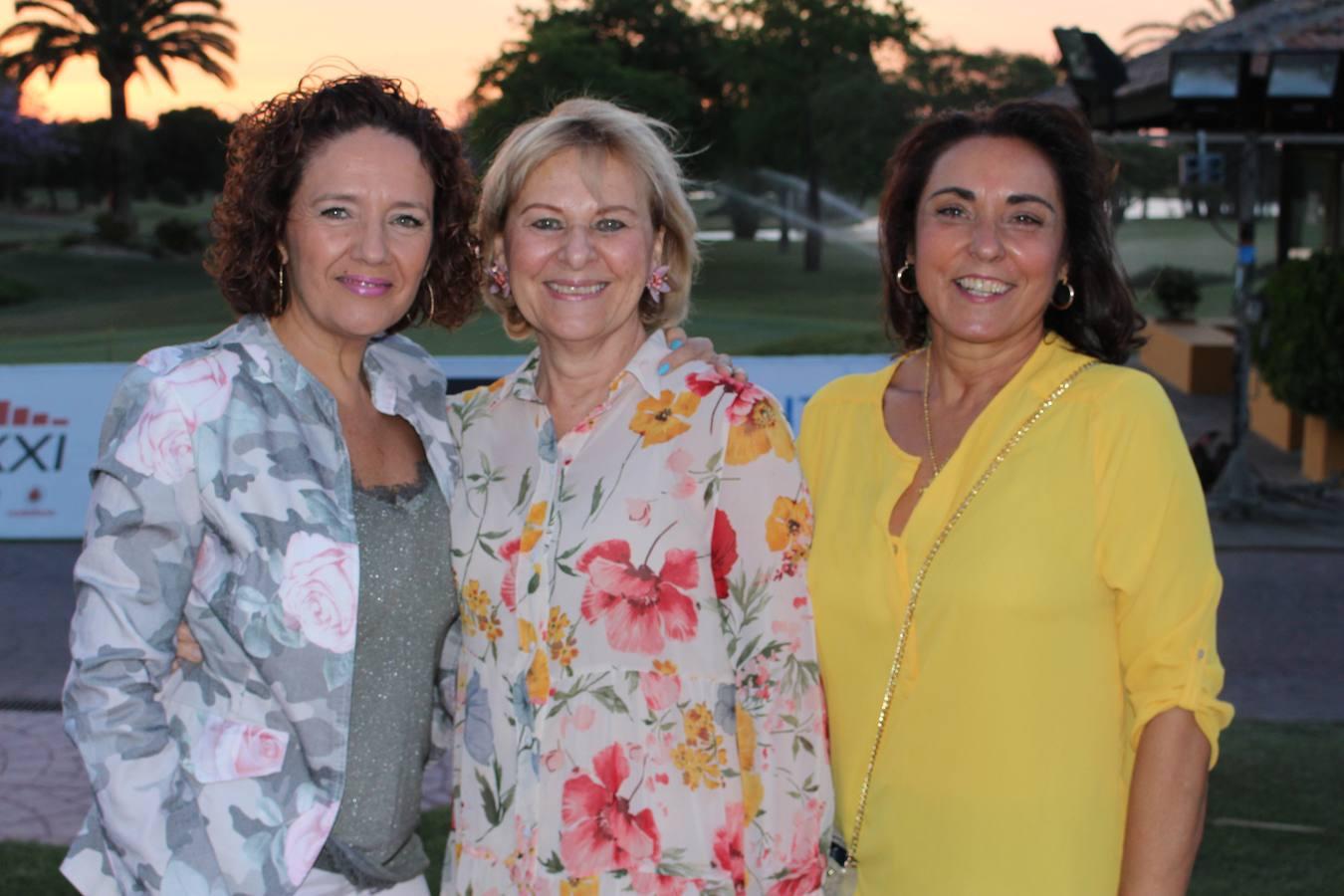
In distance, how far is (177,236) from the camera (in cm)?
1333

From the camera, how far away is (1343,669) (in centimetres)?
666

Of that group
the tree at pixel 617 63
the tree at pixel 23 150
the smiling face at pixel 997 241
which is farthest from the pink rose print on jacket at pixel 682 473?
the tree at pixel 617 63

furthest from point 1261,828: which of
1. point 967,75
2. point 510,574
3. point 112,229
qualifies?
point 112,229

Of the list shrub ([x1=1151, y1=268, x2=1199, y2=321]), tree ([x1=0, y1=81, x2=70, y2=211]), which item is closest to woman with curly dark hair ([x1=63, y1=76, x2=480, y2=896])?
tree ([x1=0, y1=81, x2=70, y2=211])

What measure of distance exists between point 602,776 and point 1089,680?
0.81 m

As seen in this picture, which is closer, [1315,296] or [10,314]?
[1315,296]

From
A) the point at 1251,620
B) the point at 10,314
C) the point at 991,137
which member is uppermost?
the point at 991,137

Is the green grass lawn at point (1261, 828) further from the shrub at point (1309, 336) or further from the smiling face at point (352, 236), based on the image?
the shrub at point (1309, 336)

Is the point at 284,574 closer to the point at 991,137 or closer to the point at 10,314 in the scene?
the point at 991,137

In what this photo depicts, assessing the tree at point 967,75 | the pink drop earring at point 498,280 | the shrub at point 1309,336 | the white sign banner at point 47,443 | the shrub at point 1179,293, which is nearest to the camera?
the pink drop earring at point 498,280

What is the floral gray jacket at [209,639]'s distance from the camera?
2.13 metres

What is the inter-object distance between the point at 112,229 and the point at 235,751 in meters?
12.5

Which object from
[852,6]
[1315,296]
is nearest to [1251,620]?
[1315,296]

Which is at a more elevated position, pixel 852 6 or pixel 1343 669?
pixel 852 6
